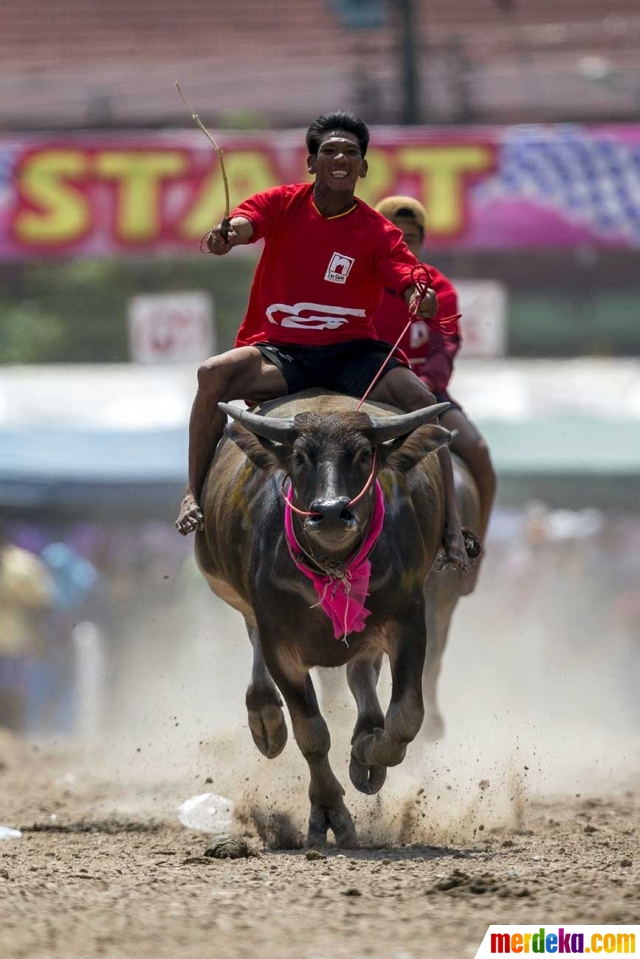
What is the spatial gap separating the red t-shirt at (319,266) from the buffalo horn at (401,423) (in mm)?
751

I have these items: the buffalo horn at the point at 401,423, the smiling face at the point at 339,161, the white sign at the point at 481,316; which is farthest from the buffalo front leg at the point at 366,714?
the white sign at the point at 481,316

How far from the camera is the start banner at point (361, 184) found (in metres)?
15.3

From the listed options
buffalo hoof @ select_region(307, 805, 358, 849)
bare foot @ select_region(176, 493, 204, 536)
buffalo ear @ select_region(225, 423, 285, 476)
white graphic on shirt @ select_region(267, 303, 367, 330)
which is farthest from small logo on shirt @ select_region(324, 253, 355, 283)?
buffalo hoof @ select_region(307, 805, 358, 849)

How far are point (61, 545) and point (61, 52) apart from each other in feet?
34.5

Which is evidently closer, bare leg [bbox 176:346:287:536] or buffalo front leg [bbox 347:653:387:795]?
buffalo front leg [bbox 347:653:387:795]

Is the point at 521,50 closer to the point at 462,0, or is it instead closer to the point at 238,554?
the point at 462,0

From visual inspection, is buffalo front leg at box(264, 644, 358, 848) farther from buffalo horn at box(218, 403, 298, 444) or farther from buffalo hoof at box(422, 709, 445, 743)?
buffalo hoof at box(422, 709, 445, 743)

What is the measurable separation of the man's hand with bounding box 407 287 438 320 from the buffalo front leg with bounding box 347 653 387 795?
4.83ft

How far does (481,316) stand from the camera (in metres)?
15.3

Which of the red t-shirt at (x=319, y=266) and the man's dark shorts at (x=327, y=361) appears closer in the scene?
the red t-shirt at (x=319, y=266)

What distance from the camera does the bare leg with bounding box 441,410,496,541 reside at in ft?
27.5

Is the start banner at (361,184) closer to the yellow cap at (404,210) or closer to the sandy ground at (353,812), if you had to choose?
the sandy ground at (353,812)

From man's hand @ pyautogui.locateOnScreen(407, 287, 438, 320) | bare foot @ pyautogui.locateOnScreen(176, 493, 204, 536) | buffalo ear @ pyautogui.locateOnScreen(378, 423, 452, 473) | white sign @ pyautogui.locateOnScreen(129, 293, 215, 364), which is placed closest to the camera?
buffalo ear @ pyautogui.locateOnScreen(378, 423, 452, 473)

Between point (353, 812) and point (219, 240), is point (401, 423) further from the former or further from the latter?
point (353, 812)
